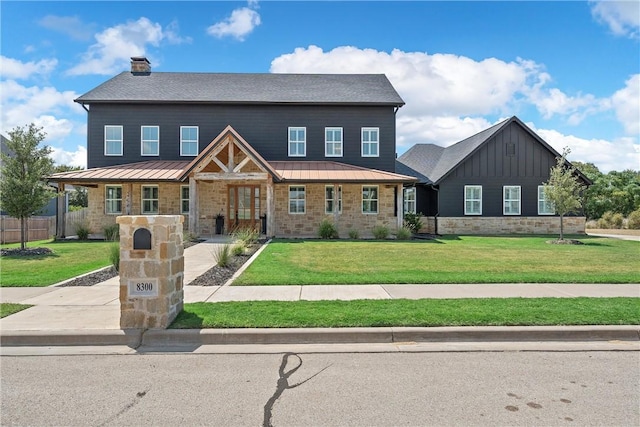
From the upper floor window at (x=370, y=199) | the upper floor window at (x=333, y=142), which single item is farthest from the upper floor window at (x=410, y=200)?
the upper floor window at (x=333, y=142)

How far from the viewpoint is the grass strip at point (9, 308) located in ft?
21.2

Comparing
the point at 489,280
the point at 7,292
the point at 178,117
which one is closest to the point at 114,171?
the point at 178,117

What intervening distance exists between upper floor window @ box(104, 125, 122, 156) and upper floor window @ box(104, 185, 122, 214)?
2384 mm

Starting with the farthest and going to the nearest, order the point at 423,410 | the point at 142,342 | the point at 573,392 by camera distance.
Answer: the point at 142,342
the point at 573,392
the point at 423,410

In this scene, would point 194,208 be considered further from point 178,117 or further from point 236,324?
point 236,324

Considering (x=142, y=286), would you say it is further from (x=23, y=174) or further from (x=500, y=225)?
(x=500, y=225)

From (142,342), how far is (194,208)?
14226mm

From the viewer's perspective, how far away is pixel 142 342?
551 centimetres

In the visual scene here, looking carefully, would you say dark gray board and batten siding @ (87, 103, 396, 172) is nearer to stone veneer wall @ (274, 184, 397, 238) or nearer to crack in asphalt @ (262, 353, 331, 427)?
stone veneer wall @ (274, 184, 397, 238)

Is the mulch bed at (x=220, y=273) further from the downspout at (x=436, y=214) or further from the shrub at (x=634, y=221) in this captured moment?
the shrub at (x=634, y=221)

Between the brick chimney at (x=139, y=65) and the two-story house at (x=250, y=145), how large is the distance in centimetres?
94

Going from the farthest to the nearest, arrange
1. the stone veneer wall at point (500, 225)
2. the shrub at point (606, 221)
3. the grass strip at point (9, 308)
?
the shrub at point (606, 221) → the stone veneer wall at point (500, 225) → the grass strip at point (9, 308)

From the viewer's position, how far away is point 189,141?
23234 millimetres

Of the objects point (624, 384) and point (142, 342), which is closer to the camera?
point (624, 384)
